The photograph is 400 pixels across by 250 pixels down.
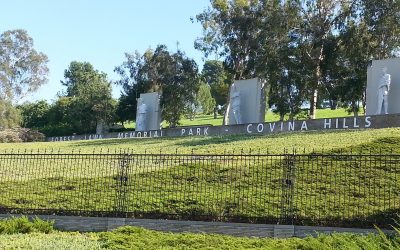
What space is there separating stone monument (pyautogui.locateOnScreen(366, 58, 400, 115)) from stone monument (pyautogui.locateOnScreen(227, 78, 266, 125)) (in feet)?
21.3

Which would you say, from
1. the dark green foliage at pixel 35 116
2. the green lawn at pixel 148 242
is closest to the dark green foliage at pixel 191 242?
the green lawn at pixel 148 242

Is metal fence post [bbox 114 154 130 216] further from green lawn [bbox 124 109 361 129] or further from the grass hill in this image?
green lawn [bbox 124 109 361 129]

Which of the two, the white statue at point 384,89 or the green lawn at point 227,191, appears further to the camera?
the white statue at point 384,89

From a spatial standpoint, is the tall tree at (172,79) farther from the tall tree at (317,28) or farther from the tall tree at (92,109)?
the tall tree at (317,28)

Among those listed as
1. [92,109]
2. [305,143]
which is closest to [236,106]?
[305,143]

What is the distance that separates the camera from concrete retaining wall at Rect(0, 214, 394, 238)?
1007cm

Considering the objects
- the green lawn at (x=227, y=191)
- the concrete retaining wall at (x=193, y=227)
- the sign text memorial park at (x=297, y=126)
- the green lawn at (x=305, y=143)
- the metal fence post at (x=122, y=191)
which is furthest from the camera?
the sign text memorial park at (x=297, y=126)

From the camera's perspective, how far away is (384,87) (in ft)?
75.5

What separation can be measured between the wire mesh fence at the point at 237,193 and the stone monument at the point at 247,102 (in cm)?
1470

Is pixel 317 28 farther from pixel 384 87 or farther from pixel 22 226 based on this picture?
pixel 22 226

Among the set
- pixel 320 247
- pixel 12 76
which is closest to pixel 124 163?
pixel 320 247

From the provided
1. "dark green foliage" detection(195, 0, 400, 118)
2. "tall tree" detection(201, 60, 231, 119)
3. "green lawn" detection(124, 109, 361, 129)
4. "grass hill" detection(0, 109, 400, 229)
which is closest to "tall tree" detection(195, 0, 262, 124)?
"dark green foliage" detection(195, 0, 400, 118)

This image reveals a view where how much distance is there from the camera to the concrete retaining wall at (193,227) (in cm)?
1007

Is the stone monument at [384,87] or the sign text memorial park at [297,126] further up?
the stone monument at [384,87]
